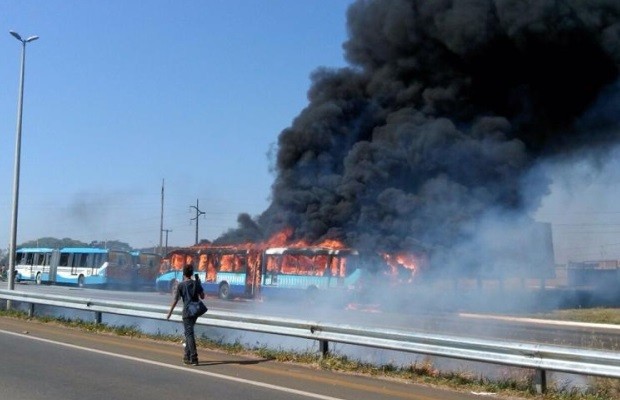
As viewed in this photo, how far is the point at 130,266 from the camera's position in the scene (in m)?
43.6

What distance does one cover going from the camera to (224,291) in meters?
33.9

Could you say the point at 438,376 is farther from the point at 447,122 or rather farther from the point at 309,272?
the point at 447,122

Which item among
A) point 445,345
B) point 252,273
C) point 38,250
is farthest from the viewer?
point 38,250

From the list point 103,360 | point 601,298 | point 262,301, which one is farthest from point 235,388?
point 601,298

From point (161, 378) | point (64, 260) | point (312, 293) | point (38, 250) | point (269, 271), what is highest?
point (38, 250)

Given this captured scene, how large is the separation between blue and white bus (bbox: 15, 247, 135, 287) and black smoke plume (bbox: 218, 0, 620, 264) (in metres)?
12.1

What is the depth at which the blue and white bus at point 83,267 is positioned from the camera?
42.7m

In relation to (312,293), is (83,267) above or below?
above

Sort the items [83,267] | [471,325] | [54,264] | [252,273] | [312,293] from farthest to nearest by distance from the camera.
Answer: [54,264] → [83,267] → [252,273] → [312,293] → [471,325]

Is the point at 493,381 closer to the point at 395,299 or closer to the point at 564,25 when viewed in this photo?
the point at 395,299

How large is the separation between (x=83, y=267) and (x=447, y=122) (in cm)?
2364

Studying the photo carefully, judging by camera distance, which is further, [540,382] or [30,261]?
[30,261]

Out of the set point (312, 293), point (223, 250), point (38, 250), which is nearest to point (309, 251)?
point (312, 293)

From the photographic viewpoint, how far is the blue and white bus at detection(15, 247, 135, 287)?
42.7 metres
